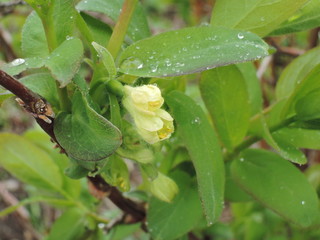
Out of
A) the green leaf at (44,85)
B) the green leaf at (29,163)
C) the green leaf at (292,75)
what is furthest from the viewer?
the green leaf at (29,163)

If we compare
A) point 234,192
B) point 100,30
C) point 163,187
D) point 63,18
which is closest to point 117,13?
point 100,30

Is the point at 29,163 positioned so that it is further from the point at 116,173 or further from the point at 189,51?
the point at 189,51

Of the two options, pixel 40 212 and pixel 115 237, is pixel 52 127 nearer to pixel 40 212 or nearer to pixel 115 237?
pixel 115 237

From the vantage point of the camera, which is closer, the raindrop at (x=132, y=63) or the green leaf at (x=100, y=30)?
the raindrop at (x=132, y=63)

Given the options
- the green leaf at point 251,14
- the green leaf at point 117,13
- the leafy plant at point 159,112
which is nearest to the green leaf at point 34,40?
the leafy plant at point 159,112

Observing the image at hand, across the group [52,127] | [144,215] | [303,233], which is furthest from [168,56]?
[303,233]

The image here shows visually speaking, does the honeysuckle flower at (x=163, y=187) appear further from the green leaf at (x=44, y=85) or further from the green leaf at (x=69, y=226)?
the green leaf at (x=69, y=226)
